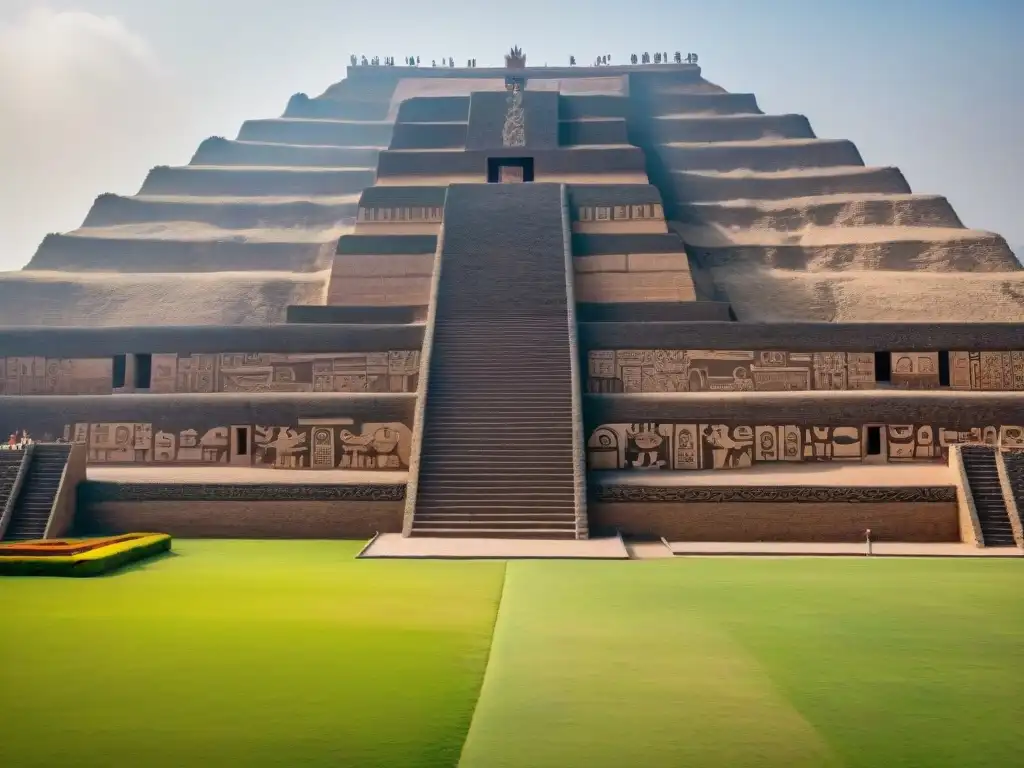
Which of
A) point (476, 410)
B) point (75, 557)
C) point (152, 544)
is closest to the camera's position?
point (75, 557)

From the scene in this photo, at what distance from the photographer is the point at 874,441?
56.1 ft

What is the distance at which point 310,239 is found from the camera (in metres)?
26.1

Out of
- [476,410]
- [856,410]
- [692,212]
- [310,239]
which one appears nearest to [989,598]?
[856,410]

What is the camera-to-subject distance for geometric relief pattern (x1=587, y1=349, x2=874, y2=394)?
18562 mm

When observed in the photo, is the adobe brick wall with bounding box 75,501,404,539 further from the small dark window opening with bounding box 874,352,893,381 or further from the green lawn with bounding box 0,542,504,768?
the small dark window opening with bounding box 874,352,893,381

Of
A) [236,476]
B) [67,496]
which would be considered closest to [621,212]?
[236,476]

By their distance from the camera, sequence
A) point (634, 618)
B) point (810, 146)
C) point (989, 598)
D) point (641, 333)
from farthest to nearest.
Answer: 1. point (810, 146)
2. point (641, 333)
3. point (989, 598)
4. point (634, 618)

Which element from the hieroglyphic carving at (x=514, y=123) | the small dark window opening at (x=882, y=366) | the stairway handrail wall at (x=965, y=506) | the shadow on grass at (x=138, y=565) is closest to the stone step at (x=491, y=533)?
the shadow on grass at (x=138, y=565)

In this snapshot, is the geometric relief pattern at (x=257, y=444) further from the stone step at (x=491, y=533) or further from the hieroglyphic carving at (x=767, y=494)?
the hieroglyphic carving at (x=767, y=494)

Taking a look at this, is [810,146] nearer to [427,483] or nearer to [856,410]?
[856,410]

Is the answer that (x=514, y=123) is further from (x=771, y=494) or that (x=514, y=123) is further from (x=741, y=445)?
(x=771, y=494)

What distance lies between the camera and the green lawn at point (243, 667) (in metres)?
5.64

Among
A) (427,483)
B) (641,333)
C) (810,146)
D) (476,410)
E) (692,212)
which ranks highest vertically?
(810,146)

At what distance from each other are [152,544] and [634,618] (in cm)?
724
